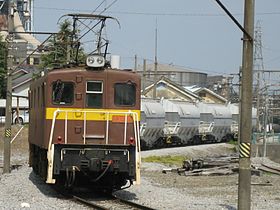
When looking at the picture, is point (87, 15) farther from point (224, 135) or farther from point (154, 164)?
point (224, 135)

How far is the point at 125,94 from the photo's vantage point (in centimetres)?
1644

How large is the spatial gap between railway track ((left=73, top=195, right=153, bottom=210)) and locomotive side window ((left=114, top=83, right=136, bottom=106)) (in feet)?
8.39

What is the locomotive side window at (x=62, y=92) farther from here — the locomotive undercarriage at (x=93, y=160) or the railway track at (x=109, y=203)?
the railway track at (x=109, y=203)

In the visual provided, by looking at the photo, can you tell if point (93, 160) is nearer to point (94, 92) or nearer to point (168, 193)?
point (94, 92)

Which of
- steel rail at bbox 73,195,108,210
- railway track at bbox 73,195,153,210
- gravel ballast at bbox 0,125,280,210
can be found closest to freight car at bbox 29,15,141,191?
steel rail at bbox 73,195,108,210

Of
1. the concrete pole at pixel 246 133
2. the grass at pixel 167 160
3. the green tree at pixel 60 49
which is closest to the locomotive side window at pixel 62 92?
the concrete pole at pixel 246 133

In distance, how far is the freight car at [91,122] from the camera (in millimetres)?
15680

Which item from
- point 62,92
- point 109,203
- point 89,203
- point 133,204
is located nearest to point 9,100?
point 62,92

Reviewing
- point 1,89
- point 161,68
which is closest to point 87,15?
point 1,89

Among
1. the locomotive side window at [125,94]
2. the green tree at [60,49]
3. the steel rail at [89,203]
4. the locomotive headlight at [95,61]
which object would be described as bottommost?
the steel rail at [89,203]

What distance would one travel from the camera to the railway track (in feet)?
47.9

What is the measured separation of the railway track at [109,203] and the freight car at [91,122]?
601 mm

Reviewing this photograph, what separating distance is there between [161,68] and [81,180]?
9237cm

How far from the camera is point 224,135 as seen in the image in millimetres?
55812
